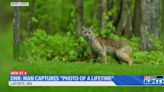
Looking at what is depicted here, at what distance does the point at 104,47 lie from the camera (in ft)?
39.8

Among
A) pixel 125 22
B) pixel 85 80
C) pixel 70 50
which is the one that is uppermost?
pixel 125 22

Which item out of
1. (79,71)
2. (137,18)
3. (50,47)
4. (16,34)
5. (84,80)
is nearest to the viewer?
(84,80)

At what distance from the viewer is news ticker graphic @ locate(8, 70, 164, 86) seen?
10094 mm

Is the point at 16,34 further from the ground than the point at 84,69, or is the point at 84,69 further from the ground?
the point at 16,34

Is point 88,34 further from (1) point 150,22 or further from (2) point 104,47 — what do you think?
(1) point 150,22

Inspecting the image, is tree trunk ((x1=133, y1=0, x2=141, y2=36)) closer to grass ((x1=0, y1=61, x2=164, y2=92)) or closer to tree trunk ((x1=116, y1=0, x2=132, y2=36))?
tree trunk ((x1=116, y1=0, x2=132, y2=36))

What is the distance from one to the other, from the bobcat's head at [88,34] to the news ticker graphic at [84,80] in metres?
1.92

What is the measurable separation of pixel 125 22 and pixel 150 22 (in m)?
7.24

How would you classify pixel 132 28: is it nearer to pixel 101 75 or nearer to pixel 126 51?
pixel 126 51

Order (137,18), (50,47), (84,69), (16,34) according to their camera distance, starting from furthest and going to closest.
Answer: (137,18) → (50,47) → (16,34) → (84,69)

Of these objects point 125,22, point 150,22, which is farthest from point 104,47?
point 125,22

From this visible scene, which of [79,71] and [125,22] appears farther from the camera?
[125,22]

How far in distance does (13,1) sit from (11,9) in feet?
0.50

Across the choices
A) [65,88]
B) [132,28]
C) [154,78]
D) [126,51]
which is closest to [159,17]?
[126,51]
